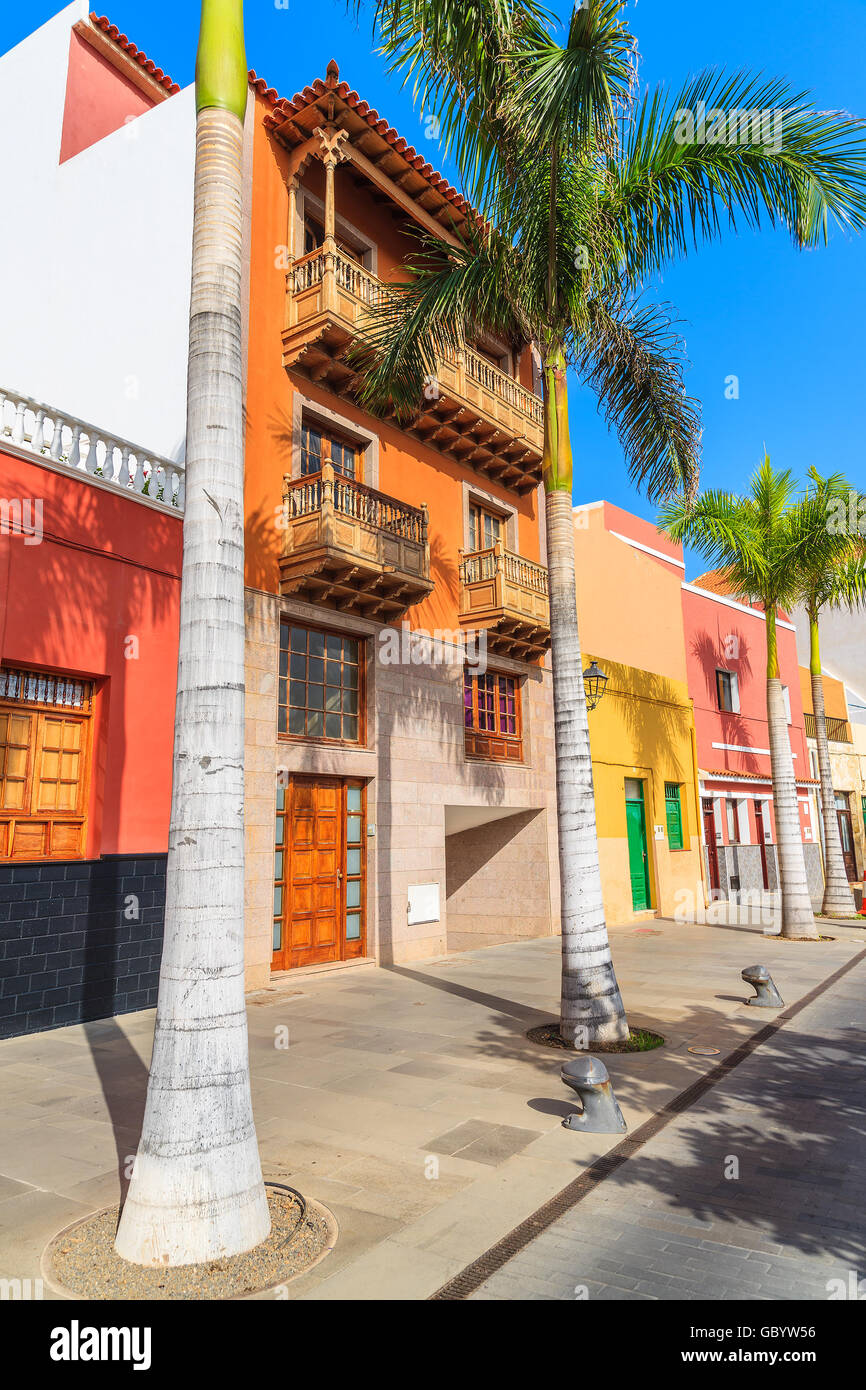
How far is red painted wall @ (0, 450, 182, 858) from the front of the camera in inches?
329

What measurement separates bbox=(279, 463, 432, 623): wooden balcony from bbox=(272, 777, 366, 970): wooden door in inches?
108

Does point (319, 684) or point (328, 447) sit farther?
point (328, 447)

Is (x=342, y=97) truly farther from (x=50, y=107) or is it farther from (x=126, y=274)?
(x=50, y=107)

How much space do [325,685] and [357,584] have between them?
1.56 meters

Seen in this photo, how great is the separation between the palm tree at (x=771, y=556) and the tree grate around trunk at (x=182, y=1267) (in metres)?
14.5

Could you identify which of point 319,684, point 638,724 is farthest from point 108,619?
point 638,724

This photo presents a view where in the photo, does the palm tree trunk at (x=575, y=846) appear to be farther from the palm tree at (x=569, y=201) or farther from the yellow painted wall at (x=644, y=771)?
the yellow painted wall at (x=644, y=771)

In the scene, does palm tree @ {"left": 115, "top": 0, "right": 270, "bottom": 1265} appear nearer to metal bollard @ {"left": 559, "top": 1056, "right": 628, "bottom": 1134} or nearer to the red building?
metal bollard @ {"left": 559, "top": 1056, "right": 628, "bottom": 1134}

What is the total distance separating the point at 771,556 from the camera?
56.7 ft

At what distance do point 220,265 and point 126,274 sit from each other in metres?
9.43

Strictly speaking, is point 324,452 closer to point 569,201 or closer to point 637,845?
point 569,201

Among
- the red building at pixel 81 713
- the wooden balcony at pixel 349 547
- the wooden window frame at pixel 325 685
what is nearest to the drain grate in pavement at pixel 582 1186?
the red building at pixel 81 713

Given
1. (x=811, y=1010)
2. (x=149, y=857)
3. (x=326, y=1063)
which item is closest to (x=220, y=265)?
(x=326, y=1063)

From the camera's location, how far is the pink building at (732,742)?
22.9 m
